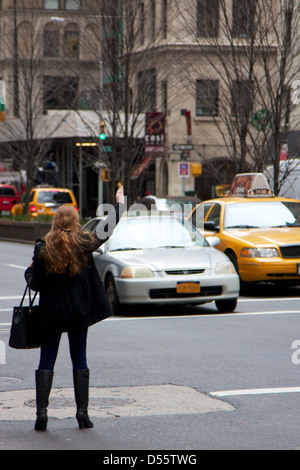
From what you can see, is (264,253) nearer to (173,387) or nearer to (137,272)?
(137,272)

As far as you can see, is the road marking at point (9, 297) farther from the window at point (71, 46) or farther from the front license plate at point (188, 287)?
the window at point (71, 46)

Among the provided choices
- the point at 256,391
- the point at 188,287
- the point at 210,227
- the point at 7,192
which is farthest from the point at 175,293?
the point at 7,192

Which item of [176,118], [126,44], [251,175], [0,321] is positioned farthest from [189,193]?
[0,321]

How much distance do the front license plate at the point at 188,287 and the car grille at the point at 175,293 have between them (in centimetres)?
7

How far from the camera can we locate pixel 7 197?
49750 millimetres

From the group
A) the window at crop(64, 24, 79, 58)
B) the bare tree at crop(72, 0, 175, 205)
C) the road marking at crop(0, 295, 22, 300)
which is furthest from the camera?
the window at crop(64, 24, 79, 58)

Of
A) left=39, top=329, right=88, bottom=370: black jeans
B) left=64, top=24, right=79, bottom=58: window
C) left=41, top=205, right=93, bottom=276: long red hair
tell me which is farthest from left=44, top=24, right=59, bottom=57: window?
left=39, top=329, right=88, bottom=370: black jeans

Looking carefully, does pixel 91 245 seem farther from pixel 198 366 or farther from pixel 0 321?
pixel 0 321

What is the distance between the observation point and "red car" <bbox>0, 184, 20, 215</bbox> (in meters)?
49.2

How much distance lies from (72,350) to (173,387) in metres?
1.75

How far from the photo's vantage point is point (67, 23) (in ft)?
134

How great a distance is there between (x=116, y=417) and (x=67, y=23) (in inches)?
1405

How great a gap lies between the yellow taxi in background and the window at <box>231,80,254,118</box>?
193 inches

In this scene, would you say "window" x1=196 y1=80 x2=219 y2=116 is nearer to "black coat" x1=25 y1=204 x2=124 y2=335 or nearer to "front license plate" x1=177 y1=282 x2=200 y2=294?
"front license plate" x1=177 y1=282 x2=200 y2=294
